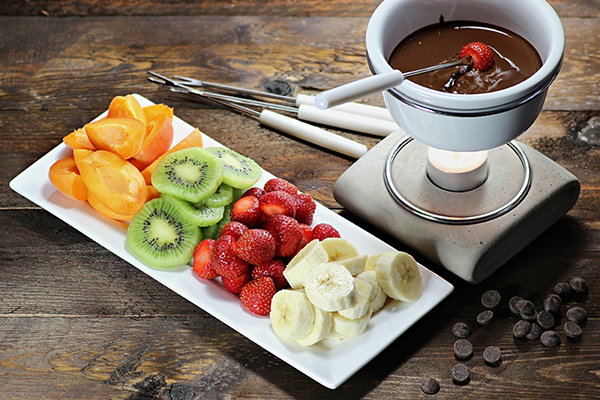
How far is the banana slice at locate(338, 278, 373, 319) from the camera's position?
1329 millimetres

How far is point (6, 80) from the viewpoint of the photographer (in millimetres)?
2125

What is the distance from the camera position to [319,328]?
1.33m

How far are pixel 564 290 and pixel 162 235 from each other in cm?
96

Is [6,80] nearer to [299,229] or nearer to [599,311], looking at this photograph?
[299,229]

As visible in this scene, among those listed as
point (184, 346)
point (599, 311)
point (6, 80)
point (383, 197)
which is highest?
point (6, 80)

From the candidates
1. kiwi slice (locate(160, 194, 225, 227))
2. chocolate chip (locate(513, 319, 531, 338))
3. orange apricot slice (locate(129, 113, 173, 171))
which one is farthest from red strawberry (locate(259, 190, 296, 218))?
Answer: chocolate chip (locate(513, 319, 531, 338))

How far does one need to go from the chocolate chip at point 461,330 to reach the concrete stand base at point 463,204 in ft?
0.35

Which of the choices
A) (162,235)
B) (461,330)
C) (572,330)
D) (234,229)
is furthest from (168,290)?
(572,330)

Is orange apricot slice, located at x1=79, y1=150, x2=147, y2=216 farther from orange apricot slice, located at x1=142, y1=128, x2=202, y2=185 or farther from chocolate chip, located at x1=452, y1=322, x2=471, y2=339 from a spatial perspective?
chocolate chip, located at x1=452, y1=322, x2=471, y2=339

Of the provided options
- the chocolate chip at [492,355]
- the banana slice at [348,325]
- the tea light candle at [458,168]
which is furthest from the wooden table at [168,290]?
the tea light candle at [458,168]

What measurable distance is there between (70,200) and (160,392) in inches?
22.5

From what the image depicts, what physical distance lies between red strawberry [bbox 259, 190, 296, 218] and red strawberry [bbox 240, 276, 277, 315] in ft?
0.60

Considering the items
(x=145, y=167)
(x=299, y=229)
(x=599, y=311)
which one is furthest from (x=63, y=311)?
(x=599, y=311)

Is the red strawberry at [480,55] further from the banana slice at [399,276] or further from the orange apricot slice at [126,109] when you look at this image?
the orange apricot slice at [126,109]
